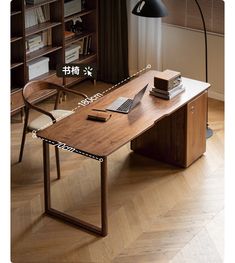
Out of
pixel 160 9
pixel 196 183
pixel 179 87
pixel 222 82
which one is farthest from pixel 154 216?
pixel 222 82

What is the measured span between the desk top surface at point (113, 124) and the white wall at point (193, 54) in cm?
137

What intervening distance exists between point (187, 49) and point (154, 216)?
8.90 ft

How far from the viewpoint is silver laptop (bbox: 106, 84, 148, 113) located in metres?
5.69

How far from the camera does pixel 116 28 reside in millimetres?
7844

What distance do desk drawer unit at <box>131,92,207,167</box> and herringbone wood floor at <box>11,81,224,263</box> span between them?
92mm

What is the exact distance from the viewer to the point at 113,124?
546 cm

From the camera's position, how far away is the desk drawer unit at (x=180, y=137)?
6.02 metres

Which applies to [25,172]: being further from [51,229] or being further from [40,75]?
[40,75]

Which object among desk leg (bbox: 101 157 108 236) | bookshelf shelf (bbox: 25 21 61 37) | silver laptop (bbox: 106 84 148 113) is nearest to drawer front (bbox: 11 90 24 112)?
bookshelf shelf (bbox: 25 21 61 37)

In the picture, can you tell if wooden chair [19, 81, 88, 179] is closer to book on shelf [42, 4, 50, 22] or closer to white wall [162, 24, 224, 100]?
book on shelf [42, 4, 50, 22]

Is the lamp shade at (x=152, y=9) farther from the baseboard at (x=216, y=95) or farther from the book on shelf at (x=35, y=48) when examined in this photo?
the baseboard at (x=216, y=95)

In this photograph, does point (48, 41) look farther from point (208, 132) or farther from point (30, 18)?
point (208, 132)

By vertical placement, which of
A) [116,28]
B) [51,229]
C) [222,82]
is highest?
[116,28]
